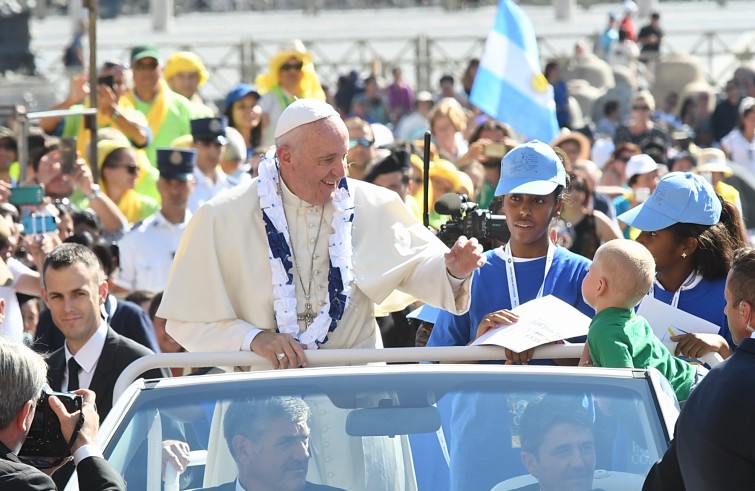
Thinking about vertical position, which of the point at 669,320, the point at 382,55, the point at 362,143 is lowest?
the point at 382,55

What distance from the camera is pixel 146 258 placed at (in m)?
9.48

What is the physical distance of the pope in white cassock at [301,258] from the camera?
18.1ft

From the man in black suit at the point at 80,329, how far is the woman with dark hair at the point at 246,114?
5957 millimetres

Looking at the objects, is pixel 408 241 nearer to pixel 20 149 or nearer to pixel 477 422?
pixel 477 422

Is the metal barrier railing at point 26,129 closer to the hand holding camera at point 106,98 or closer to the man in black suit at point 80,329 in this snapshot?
the hand holding camera at point 106,98

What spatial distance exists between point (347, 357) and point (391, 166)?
14.0 feet

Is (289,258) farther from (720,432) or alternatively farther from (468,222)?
(720,432)

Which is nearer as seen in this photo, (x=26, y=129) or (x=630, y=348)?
(x=630, y=348)

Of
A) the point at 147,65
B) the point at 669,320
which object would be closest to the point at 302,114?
the point at 669,320

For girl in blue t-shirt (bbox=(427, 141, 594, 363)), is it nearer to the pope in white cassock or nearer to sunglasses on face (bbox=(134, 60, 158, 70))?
the pope in white cassock

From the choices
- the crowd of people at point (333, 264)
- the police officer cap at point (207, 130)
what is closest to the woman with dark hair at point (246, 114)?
the police officer cap at point (207, 130)

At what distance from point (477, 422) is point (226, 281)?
62.8 inches

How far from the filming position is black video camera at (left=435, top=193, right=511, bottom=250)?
664 cm

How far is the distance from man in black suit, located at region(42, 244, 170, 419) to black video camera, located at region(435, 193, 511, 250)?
142 centimetres
